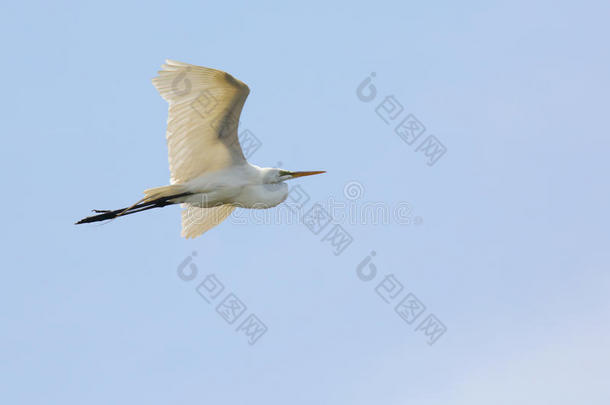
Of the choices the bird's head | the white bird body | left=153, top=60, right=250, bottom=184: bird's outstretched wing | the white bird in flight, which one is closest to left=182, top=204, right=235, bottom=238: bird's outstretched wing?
the white bird in flight

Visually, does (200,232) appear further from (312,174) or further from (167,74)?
(167,74)

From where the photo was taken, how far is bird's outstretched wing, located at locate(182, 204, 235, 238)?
587 inches

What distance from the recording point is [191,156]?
1363 cm

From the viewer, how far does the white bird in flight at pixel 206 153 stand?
12.8 m

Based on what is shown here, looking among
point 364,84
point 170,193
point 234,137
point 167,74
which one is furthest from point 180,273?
point 364,84

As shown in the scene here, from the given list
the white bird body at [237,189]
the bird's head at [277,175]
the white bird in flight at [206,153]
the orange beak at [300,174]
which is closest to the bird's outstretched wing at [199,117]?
the white bird in flight at [206,153]

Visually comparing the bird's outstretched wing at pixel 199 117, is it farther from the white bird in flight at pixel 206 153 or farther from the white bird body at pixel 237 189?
the white bird body at pixel 237 189

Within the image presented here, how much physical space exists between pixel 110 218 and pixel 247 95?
294cm

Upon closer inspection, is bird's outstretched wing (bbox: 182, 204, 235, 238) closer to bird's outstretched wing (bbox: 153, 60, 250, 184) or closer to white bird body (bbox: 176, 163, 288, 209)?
white bird body (bbox: 176, 163, 288, 209)

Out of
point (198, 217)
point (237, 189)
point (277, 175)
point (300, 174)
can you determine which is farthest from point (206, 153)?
point (300, 174)

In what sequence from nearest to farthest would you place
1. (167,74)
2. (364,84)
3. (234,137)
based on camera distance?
(167,74) → (234,137) → (364,84)

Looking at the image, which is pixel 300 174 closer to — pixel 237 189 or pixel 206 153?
pixel 237 189

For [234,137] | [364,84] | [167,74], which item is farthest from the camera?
[364,84]

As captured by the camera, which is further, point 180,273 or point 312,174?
point 312,174
